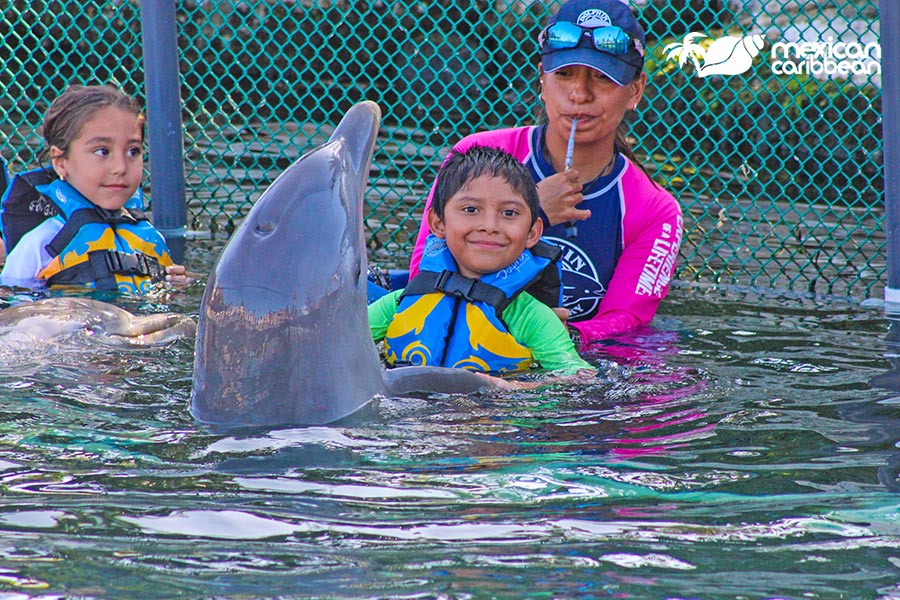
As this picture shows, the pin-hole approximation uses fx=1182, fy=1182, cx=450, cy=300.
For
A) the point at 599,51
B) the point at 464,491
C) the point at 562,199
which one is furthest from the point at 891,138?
the point at 464,491

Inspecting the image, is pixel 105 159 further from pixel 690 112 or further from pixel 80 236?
pixel 690 112

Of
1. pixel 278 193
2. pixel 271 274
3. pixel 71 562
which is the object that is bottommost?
pixel 71 562

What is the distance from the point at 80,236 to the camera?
6270 millimetres

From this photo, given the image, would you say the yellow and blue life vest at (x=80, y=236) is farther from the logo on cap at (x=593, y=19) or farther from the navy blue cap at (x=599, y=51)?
the logo on cap at (x=593, y=19)

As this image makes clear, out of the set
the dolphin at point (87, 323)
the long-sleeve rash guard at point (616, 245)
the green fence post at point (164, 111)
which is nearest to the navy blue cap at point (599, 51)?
the long-sleeve rash guard at point (616, 245)

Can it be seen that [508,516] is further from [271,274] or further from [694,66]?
[694,66]

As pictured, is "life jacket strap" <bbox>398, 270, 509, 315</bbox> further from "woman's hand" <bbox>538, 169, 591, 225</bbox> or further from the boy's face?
"woman's hand" <bbox>538, 169, 591, 225</bbox>

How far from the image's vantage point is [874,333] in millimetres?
5727

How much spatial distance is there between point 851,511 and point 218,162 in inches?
278

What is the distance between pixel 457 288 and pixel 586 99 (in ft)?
3.82

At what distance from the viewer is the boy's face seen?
4.66 m

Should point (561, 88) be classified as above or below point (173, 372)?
above

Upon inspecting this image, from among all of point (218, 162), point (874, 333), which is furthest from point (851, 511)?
point (218, 162)

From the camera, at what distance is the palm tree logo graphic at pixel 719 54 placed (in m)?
8.18
